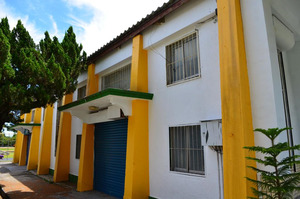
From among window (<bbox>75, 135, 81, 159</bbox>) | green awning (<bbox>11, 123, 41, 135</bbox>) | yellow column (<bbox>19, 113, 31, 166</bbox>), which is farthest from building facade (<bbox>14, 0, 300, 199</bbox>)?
yellow column (<bbox>19, 113, 31, 166</bbox>)

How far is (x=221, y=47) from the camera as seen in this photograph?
479 centimetres

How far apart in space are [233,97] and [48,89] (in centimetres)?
638

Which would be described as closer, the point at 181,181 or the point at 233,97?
the point at 233,97

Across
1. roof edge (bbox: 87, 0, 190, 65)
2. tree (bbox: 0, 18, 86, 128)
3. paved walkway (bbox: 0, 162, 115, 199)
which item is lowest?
paved walkway (bbox: 0, 162, 115, 199)

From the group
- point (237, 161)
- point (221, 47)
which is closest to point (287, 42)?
point (221, 47)

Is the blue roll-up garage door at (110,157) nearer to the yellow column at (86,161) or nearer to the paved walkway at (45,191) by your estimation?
the yellow column at (86,161)

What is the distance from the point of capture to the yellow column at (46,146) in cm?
1484

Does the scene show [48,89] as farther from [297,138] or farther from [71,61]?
[297,138]

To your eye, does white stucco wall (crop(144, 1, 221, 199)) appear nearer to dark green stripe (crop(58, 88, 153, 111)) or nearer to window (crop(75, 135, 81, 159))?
dark green stripe (crop(58, 88, 153, 111))

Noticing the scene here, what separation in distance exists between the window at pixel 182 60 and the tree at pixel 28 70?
3.94m

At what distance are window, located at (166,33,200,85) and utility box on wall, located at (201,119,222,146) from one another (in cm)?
159

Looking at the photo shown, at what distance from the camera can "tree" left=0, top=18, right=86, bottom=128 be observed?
689 centimetres

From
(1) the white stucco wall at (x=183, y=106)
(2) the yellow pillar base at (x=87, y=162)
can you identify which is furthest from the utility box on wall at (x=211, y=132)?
(2) the yellow pillar base at (x=87, y=162)

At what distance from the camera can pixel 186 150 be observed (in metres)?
6.34
